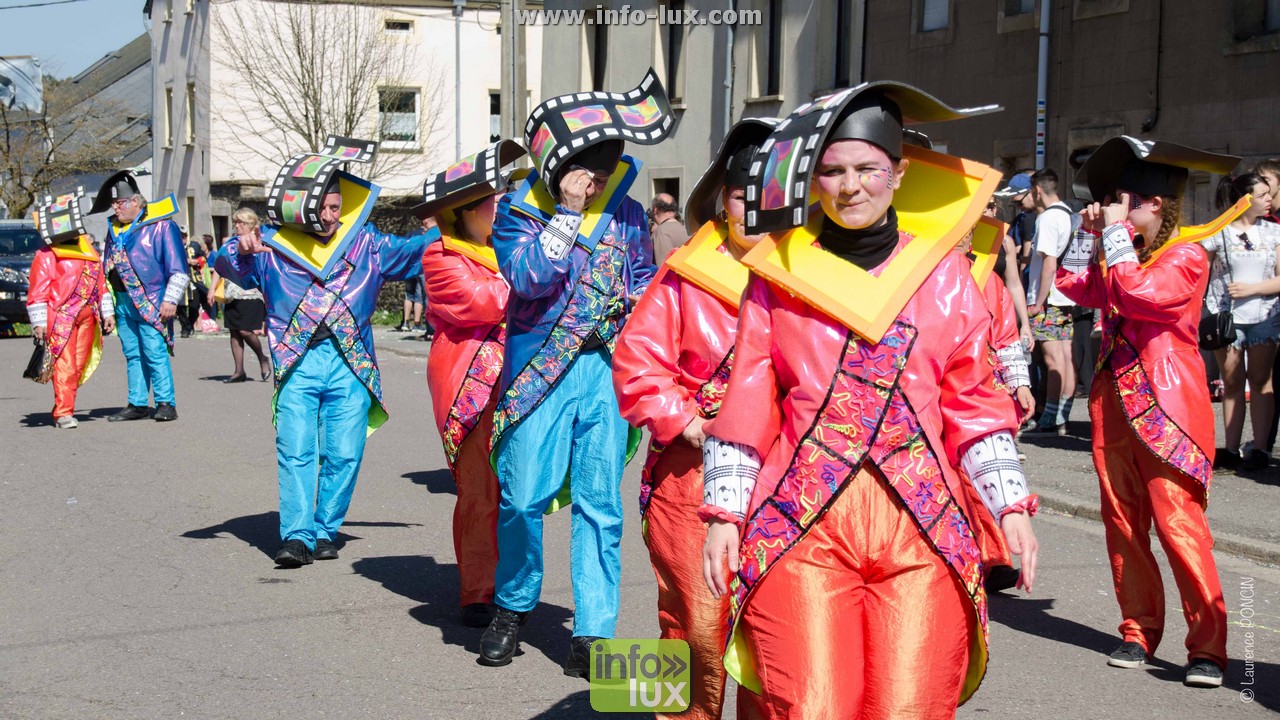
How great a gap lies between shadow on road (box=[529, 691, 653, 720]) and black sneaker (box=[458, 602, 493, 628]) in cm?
115

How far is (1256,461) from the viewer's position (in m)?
10.1

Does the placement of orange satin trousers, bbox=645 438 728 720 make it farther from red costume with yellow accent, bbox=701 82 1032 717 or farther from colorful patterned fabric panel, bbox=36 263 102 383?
colorful patterned fabric panel, bbox=36 263 102 383

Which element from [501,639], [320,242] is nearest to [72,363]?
[320,242]

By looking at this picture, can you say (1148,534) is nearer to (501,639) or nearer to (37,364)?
(501,639)

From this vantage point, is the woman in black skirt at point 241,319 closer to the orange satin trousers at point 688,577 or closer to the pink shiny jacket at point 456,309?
the pink shiny jacket at point 456,309

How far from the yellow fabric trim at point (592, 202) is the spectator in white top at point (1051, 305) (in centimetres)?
650

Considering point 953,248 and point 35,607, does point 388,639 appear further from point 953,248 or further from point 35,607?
point 953,248

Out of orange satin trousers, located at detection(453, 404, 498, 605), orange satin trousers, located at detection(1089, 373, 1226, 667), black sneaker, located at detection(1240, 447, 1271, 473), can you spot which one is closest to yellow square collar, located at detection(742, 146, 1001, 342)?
orange satin trousers, located at detection(1089, 373, 1226, 667)

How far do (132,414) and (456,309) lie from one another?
8.52m

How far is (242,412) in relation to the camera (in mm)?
14484

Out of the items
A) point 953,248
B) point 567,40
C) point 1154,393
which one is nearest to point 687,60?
point 567,40

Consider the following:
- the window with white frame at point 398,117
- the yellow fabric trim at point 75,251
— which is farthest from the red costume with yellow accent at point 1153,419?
the window with white frame at point 398,117

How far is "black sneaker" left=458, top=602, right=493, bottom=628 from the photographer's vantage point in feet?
21.0

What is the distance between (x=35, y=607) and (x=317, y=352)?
1778 mm
